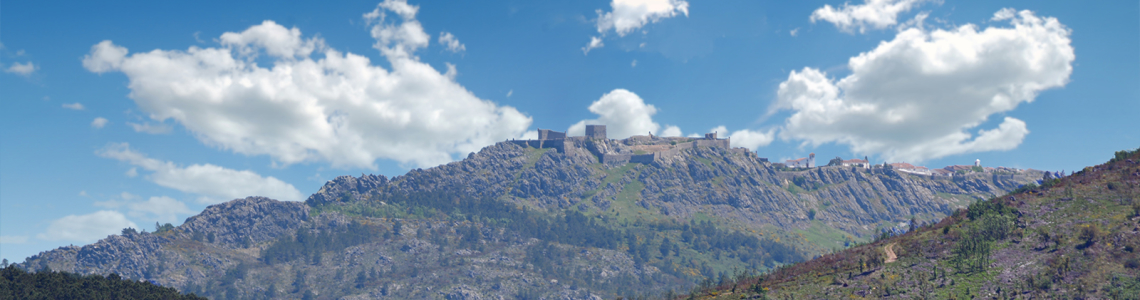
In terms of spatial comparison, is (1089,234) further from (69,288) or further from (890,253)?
(69,288)

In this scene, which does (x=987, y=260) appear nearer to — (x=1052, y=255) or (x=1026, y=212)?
(x=1052, y=255)

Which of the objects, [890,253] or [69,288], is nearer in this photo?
[890,253]

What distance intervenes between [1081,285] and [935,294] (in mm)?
12157

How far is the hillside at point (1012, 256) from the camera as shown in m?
78.1

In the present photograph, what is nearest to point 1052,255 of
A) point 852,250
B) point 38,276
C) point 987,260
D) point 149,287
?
point 987,260

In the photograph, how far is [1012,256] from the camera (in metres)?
84.6

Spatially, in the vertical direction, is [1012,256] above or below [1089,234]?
below

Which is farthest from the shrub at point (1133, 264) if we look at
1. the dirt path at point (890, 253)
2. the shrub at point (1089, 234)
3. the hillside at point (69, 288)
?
the hillside at point (69, 288)

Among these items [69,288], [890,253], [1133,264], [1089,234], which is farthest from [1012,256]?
[69,288]

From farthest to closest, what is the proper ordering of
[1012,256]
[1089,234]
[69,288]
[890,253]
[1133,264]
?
[69,288] → [890,253] → [1012,256] → [1089,234] → [1133,264]

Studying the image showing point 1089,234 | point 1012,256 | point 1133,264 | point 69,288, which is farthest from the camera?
point 69,288

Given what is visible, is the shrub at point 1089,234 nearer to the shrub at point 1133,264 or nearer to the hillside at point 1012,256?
the hillside at point 1012,256

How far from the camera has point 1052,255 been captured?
81938 mm

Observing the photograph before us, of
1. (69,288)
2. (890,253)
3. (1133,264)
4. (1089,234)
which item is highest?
(69,288)
